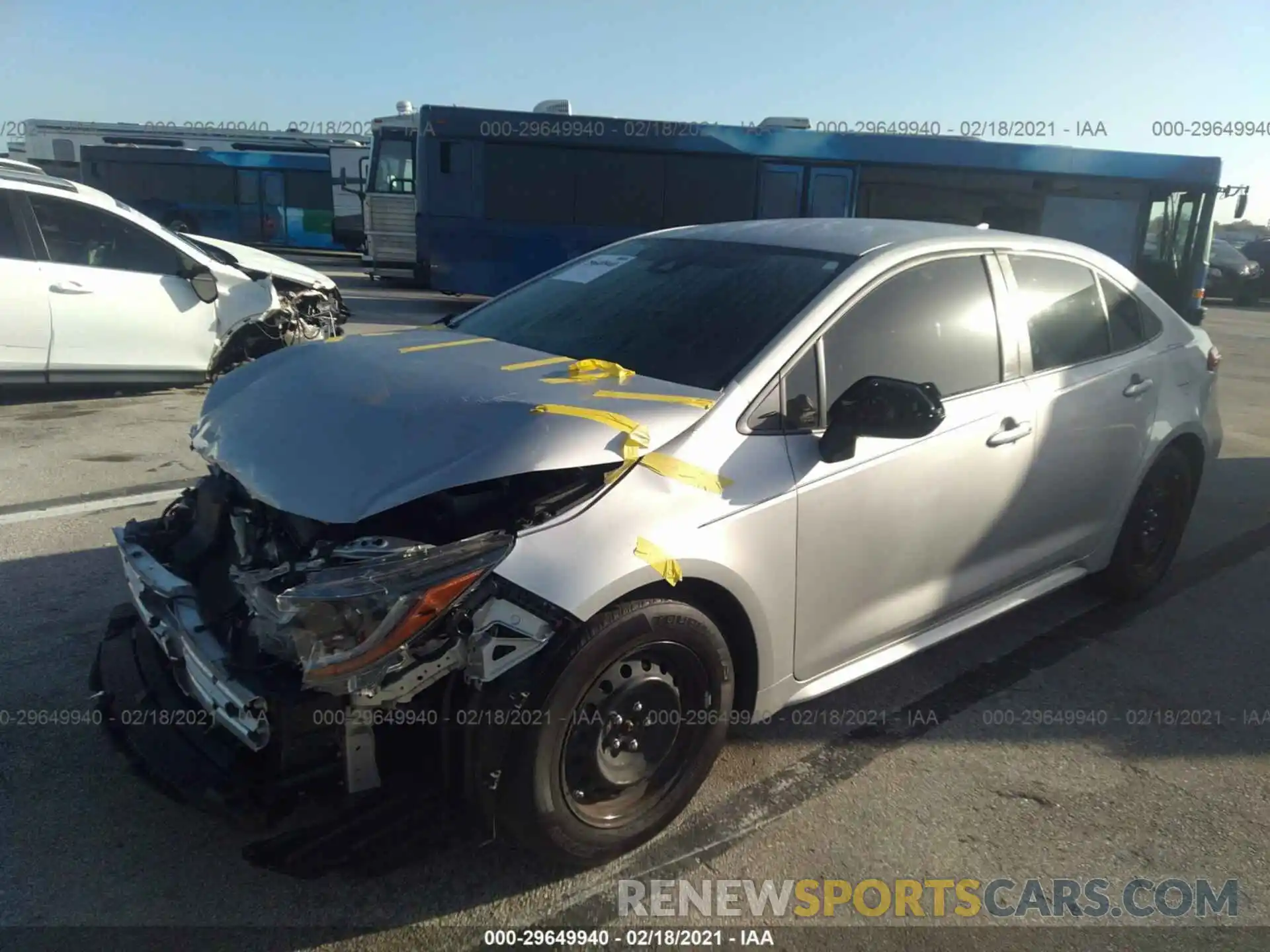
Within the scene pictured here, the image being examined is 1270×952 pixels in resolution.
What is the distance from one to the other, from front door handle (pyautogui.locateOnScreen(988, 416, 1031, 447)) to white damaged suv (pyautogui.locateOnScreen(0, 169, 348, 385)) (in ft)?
22.1

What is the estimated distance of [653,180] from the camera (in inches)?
571

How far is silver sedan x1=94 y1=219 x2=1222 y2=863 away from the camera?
2.32 m

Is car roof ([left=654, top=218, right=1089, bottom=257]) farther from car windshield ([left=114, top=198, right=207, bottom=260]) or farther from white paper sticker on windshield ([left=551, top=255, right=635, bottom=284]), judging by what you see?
car windshield ([left=114, top=198, right=207, bottom=260])

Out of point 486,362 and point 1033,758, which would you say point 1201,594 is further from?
point 486,362

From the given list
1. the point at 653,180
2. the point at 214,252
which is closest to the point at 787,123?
the point at 653,180

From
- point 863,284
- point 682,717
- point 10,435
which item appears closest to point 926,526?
point 863,284

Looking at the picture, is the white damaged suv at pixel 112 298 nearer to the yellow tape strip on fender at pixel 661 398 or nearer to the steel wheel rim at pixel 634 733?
the yellow tape strip on fender at pixel 661 398

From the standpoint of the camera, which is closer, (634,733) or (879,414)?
(634,733)

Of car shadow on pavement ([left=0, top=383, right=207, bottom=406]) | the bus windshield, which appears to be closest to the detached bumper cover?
car shadow on pavement ([left=0, top=383, right=207, bottom=406])

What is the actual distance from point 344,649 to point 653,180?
13232mm

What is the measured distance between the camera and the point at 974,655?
4.16 m

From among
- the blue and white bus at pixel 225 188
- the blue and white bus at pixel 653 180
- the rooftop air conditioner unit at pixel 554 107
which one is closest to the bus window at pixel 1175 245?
the blue and white bus at pixel 653 180

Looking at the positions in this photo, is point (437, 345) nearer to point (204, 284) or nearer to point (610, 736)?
point (610, 736)

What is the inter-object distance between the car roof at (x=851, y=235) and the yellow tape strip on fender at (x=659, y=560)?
1466 millimetres
